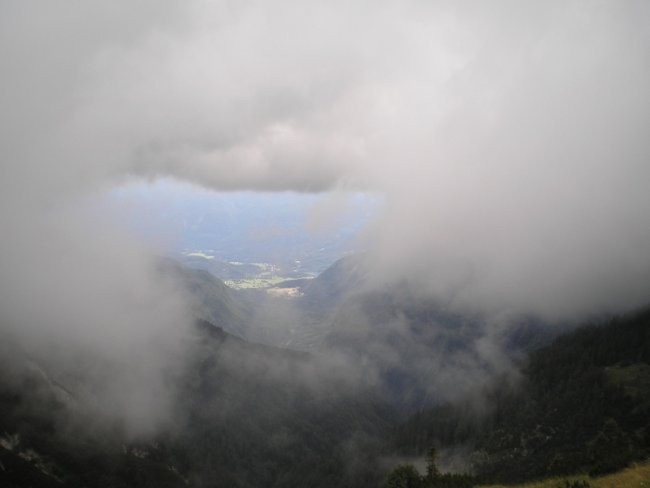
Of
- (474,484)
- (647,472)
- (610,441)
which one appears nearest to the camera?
(647,472)

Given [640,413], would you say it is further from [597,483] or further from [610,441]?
[597,483]

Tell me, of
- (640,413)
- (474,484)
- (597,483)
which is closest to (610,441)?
(640,413)

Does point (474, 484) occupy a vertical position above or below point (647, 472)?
below

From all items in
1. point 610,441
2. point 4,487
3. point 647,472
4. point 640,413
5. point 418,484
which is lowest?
point 4,487

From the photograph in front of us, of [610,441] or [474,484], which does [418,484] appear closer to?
[474,484]

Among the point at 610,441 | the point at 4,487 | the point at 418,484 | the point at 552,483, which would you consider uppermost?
the point at 610,441

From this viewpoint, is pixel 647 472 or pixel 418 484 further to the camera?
pixel 418 484

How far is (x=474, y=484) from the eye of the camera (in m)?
106

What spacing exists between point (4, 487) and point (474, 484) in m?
202

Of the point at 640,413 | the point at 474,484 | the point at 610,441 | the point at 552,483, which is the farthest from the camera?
the point at 640,413

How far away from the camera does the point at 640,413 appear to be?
19775cm

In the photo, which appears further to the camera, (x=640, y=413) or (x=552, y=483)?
(x=640, y=413)

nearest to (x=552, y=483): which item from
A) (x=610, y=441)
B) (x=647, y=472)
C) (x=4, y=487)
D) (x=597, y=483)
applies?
(x=597, y=483)

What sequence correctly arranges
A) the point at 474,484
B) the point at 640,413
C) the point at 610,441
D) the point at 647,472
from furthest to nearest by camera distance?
1. the point at 640,413
2. the point at 610,441
3. the point at 474,484
4. the point at 647,472
